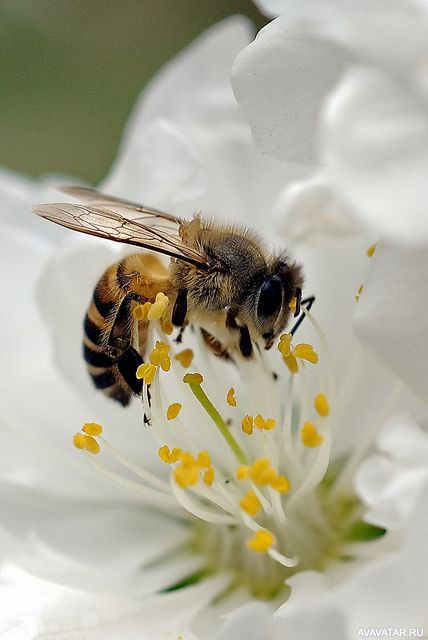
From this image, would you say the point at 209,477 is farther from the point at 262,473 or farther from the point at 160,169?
the point at 160,169

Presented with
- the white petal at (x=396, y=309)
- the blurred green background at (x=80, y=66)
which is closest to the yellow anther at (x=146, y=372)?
the white petal at (x=396, y=309)

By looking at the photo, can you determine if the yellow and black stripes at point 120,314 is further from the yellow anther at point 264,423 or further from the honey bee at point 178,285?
the yellow anther at point 264,423

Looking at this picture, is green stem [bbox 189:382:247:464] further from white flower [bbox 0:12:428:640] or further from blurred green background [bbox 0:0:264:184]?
blurred green background [bbox 0:0:264:184]

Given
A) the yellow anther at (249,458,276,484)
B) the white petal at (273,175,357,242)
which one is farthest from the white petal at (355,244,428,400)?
the yellow anther at (249,458,276,484)

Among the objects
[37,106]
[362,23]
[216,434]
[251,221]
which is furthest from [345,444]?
[37,106]

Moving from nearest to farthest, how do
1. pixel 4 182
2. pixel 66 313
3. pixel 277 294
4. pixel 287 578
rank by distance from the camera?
pixel 277 294, pixel 287 578, pixel 66 313, pixel 4 182

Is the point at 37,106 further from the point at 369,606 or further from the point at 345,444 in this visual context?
the point at 369,606

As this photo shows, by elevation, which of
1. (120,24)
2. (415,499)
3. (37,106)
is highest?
(120,24)
